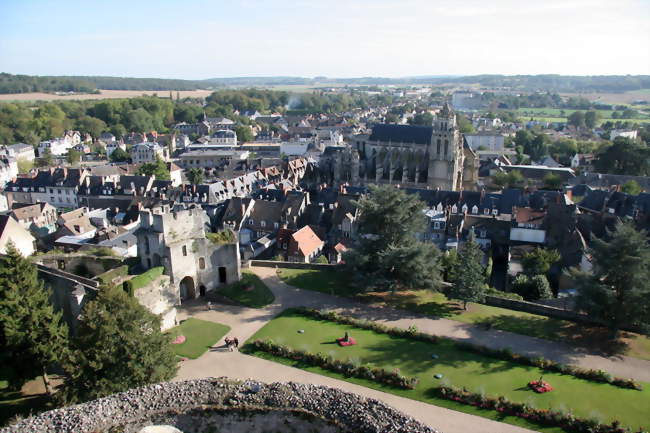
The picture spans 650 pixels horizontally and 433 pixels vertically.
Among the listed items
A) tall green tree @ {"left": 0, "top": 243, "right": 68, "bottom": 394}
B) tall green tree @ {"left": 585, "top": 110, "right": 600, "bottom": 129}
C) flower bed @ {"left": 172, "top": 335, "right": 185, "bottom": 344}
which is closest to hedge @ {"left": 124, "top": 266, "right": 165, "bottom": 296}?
flower bed @ {"left": 172, "top": 335, "right": 185, "bottom": 344}

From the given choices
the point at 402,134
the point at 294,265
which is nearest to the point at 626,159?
the point at 402,134

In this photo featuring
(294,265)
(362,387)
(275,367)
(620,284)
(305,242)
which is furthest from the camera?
(305,242)

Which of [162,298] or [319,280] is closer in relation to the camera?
[162,298]

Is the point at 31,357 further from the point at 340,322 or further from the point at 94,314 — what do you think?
the point at 340,322

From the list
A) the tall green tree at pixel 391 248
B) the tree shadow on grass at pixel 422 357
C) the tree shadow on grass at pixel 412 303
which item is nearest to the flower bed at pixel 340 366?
the tree shadow on grass at pixel 422 357

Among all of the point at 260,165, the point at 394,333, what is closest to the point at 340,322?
the point at 394,333

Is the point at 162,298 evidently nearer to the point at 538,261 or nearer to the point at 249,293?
the point at 249,293

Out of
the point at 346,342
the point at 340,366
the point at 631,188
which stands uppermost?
the point at 631,188
